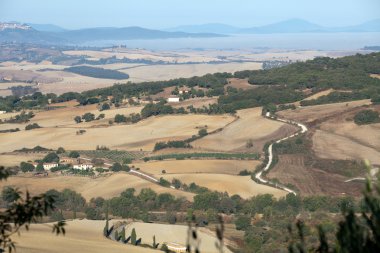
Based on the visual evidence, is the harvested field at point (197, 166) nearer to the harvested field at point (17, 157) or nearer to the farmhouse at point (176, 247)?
the harvested field at point (17, 157)

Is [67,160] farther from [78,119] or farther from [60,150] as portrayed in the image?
[78,119]

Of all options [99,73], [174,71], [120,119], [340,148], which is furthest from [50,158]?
[99,73]

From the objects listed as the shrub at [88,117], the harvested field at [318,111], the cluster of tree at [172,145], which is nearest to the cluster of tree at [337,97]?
the harvested field at [318,111]

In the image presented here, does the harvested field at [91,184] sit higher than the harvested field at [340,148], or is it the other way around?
the harvested field at [340,148]

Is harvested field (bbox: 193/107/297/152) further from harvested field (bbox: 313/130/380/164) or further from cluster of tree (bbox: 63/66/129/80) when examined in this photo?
cluster of tree (bbox: 63/66/129/80)

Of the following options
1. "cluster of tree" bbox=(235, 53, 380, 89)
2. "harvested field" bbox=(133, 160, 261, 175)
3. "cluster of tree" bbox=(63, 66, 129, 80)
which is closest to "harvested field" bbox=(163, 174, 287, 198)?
"harvested field" bbox=(133, 160, 261, 175)

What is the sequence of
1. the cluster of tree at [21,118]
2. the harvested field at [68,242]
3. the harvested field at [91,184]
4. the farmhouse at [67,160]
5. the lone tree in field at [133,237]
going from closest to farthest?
the harvested field at [68,242]
the lone tree in field at [133,237]
the harvested field at [91,184]
the farmhouse at [67,160]
the cluster of tree at [21,118]
